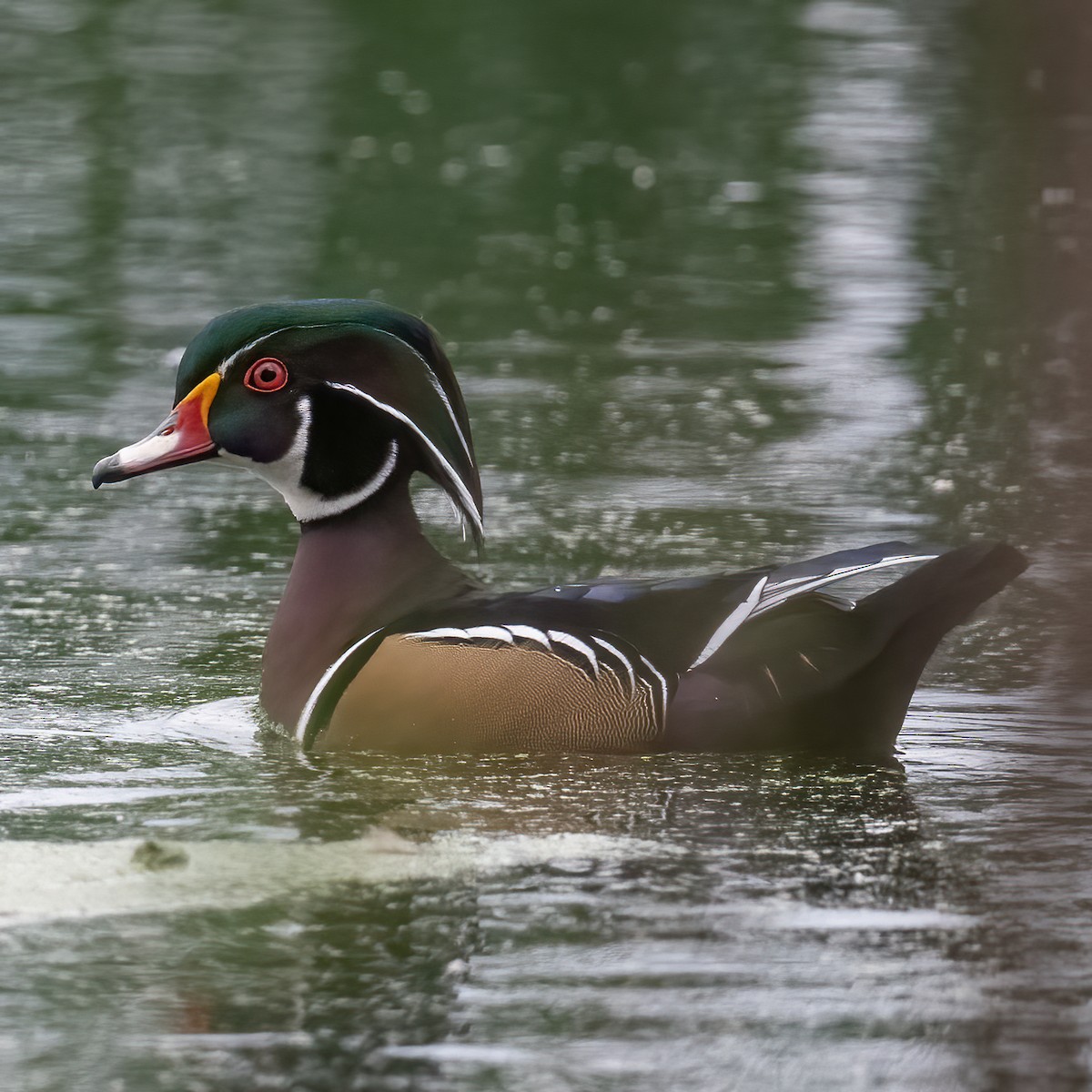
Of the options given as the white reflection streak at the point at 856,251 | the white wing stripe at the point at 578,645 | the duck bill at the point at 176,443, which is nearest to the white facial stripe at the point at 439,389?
the duck bill at the point at 176,443

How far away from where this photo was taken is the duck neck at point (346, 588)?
5.27 meters

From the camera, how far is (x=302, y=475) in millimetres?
5445

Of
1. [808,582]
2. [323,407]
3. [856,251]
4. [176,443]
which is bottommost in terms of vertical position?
[856,251]

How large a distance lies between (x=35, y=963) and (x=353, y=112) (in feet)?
40.7

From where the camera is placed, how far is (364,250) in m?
11.8

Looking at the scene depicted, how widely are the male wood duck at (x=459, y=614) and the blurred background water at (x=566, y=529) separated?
0.12 m

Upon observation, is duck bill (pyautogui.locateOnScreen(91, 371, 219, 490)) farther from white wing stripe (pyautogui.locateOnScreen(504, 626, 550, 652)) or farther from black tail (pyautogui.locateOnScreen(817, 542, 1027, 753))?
black tail (pyautogui.locateOnScreen(817, 542, 1027, 753))

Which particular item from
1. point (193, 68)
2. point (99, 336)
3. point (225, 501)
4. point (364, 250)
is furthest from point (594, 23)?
point (225, 501)

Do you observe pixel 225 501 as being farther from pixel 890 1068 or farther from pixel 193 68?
pixel 193 68

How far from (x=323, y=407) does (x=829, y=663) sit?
1394mm

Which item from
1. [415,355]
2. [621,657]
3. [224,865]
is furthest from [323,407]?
[224,865]

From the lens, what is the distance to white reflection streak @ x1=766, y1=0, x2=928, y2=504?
848cm

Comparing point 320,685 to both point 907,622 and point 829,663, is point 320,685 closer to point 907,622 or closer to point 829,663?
point 829,663

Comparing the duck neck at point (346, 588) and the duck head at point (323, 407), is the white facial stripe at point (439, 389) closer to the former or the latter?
the duck head at point (323, 407)
